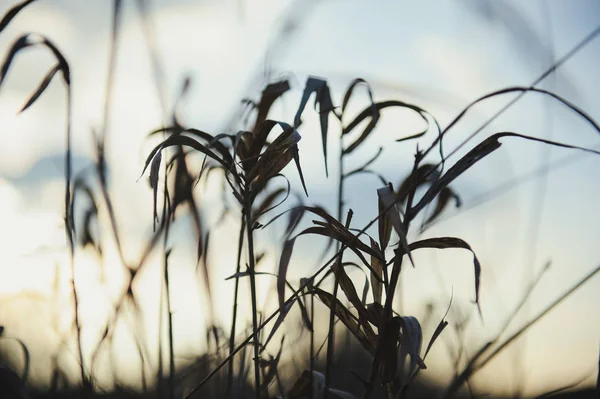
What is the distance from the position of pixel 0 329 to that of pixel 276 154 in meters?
0.47

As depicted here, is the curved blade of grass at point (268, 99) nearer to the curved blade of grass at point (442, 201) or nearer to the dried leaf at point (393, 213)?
the dried leaf at point (393, 213)

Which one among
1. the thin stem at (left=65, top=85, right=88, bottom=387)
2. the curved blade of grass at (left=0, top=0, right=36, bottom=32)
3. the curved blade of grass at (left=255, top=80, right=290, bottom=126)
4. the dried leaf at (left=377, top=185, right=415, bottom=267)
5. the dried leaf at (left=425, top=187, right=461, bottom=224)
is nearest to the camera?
the dried leaf at (left=377, top=185, right=415, bottom=267)

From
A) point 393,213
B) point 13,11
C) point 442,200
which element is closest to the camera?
point 393,213

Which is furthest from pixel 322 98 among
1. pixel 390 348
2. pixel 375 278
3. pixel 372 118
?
pixel 390 348

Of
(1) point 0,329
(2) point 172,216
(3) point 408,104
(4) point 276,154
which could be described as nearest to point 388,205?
(4) point 276,154

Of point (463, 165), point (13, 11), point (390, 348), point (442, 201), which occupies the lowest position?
point (390, 348)

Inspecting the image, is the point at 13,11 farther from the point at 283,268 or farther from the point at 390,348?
the point at 390,348

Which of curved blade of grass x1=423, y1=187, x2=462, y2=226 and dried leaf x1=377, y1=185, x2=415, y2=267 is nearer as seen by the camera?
dried leaf x1=377, y1=185, x2=415, y2=267

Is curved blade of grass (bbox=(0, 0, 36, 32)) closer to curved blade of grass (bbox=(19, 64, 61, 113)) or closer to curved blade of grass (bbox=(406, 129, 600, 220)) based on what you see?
curved blade of grass (bbox=(19, 64, 61, 113))

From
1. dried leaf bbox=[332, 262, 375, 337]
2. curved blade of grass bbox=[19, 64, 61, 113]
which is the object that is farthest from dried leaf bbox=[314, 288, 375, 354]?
curved blade of grass bbox=[19, 64, 61, 113]

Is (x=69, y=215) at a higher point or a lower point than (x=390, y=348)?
higher

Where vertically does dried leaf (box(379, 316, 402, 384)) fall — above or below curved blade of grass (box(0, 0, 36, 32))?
below

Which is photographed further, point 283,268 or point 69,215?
point 69,215

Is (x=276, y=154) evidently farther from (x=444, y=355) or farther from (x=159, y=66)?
(x=444, y=355)
